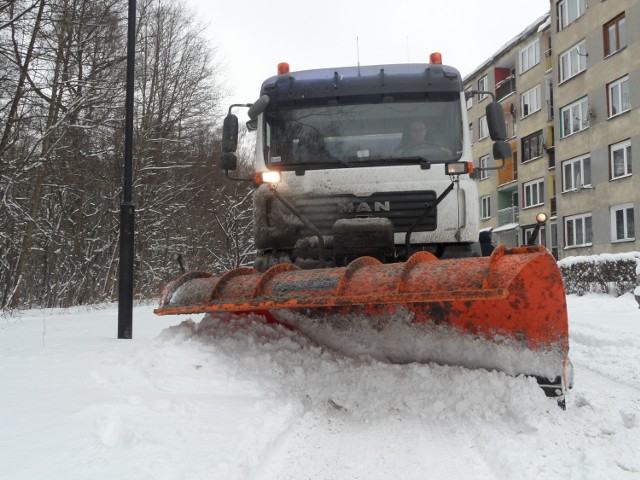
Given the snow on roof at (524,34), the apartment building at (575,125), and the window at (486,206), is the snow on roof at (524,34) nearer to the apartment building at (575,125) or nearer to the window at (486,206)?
the apartment building at (575,125)

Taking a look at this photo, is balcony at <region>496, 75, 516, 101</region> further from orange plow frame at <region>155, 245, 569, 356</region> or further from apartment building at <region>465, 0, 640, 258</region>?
orange plow frame at <region>155, 245, 569, 356</region>

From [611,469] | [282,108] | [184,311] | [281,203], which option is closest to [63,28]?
[282,108]

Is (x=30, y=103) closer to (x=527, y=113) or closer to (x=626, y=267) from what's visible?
(x=626, y=267)

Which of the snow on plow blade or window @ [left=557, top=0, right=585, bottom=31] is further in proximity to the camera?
window @ [left=557, top=0, right=585, bottom=31]

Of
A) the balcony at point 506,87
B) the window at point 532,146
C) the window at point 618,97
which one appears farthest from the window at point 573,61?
the balcony at point 506,87

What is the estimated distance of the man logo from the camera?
5.13m

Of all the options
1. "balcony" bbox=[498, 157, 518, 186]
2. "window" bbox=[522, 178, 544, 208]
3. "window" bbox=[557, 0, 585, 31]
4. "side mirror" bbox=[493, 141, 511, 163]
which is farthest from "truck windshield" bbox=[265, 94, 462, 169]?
"balcony" bbox=[498, 157, 518, 186]

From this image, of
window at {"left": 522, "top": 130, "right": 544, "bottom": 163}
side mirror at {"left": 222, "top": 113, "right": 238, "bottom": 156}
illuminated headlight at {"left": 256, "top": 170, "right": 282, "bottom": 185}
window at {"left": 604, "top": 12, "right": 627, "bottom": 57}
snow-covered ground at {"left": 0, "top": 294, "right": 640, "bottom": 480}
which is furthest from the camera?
window at {"left": 522, "top": 130, "right": 544, "bottom": 163}

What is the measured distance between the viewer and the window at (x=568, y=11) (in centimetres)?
2591

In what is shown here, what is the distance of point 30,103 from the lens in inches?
451

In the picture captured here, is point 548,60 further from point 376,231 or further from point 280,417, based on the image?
point 280,417

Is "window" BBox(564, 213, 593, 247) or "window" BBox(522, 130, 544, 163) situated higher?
"window" BBox(522, 130, 544, 163)

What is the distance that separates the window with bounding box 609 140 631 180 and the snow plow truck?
20.0 m

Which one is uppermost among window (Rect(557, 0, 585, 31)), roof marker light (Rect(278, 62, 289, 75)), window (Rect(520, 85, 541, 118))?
window (Rect(557, 0, 585, 31))
